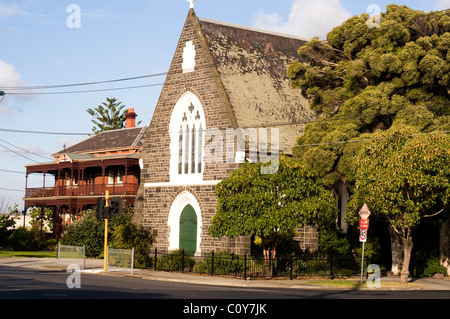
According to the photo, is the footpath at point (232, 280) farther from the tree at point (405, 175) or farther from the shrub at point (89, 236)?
the shrub at point (89, 236)

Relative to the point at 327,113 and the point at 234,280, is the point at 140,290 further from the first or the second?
the point at 327,113

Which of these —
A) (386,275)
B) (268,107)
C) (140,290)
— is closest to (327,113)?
(268,107)

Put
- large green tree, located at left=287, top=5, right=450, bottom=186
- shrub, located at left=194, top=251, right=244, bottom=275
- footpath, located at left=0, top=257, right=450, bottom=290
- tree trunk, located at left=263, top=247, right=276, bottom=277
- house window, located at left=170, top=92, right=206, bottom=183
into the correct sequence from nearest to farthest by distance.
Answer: footpath, located at left=0, top=257, right=450, bottom=290 < tree trunk, located at left=263, top=247, right=276, bottom=277 < shrub, located at left=194, top=251, right=244, bottom=275 < large green tree, located at left=287, top=5, right=450, bottom=186 < house window, located at left=170, top=92, right=206, bottom=183

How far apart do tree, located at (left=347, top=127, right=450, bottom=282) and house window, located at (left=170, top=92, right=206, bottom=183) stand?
34.6 feet

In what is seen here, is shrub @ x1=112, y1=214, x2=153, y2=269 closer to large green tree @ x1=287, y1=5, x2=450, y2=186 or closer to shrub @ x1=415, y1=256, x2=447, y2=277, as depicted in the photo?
large green tree @ x1=287, y1=5, x2=450, y2=186

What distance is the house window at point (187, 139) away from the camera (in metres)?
35.3

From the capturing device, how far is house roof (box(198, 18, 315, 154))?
35094 mm

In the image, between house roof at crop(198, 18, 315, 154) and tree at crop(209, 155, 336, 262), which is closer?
tree at crop(209, 155, 336, 262)

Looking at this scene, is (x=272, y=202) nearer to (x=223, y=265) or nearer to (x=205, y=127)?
(x=223, y=265)

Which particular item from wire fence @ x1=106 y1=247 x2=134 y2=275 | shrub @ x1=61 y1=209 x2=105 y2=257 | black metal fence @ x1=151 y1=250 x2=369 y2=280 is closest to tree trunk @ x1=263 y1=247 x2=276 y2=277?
black metal fence @ x1=151 y1=250 x2=369 y2=280

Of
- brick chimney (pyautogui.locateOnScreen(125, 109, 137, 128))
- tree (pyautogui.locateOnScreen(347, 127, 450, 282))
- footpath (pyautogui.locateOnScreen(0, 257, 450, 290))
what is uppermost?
brick chimney (pyautogui.locateOnScreen(125, 109, 137, 128))

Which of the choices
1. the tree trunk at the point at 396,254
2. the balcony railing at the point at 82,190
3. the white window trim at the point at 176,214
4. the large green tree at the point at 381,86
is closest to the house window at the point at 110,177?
the balcony railing at the point at 82,190

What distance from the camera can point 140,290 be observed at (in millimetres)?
19922
